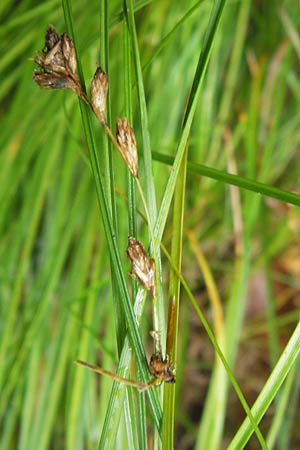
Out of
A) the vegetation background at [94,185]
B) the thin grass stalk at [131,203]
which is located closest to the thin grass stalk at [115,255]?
the thin grass stalk at [131,203]

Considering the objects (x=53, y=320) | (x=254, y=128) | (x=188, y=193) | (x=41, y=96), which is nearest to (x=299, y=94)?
(x=254, y=128)

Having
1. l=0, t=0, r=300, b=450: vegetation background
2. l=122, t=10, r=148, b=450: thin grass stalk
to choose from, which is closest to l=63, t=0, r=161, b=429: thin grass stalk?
l=122, t=10, r=148, b=450: thin grass stalk

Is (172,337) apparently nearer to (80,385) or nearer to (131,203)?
(131,203)

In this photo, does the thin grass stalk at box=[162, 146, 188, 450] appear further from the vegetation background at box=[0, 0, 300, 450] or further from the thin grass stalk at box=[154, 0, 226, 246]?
the vegetation background at box=[0, 0, 300, 450]

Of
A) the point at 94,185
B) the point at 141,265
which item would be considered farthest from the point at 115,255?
the point at 94,185

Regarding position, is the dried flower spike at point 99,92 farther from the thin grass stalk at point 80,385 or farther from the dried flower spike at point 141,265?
the thin grass stalk at point 80,385

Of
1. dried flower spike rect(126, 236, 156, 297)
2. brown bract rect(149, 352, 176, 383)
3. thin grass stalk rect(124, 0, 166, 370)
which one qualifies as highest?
thin grass stalk rect(124, 0, 166, 370)

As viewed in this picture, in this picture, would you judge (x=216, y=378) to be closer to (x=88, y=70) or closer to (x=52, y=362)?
(x=52, y=362)
